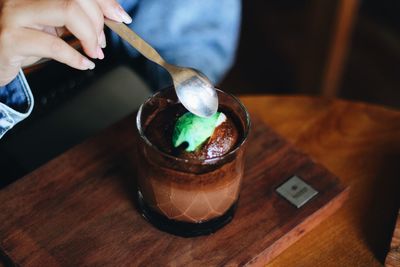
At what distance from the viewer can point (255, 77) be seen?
6.37ft

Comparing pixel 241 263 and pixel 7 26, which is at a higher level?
pixel 7 26

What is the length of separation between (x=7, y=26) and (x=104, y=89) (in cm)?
44

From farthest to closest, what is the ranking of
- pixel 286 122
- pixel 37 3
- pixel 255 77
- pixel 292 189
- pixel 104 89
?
pixel 255 77, pixel 104 89, pixel 286 122, pixel 292 189, pixel 37 3

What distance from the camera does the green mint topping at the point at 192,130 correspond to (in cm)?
68

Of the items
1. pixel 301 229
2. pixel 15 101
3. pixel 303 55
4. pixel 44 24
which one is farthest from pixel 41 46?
pixel 303 55

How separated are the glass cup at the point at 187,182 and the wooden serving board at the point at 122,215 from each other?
0.02m

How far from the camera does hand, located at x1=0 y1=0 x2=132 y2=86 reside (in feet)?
2.19

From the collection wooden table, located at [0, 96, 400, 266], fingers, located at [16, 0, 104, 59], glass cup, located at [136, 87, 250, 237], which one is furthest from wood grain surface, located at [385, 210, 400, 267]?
fingers, located at [16, 0, 104, 59]

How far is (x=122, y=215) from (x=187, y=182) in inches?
5.3

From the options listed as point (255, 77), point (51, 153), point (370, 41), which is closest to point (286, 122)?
point (51, 153)

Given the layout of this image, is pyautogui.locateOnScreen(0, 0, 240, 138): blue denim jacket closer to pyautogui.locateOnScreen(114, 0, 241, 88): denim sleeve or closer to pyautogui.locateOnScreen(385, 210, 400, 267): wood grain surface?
pyautogui.locateOnScreen(114, 0, 241, 88): denim sleeve

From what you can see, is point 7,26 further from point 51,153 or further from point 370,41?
point 370,41

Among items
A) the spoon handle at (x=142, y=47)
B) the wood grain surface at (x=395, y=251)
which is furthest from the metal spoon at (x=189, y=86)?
the wood grain surface at (x=395, y=251)

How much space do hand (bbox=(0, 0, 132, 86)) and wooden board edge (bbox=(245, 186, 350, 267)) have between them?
0.34m
